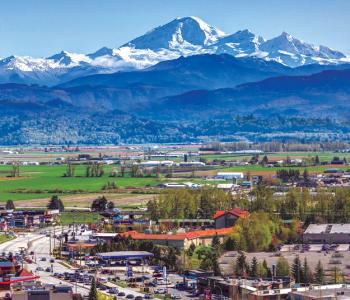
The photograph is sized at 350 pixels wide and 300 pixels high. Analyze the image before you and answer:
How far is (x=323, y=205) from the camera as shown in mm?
62281

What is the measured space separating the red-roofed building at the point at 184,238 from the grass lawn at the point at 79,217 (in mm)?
12704

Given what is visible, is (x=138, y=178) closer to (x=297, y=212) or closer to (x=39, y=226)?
(x=39, y=226)

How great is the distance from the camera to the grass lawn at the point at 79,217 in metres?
68.3

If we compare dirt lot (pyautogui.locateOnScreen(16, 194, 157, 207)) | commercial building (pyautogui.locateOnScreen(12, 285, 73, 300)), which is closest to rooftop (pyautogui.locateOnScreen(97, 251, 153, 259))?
commercial building (pyautogui.locateOnScreen(12, 285, 73, 300))

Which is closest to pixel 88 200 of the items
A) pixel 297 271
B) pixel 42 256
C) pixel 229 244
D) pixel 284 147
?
pixel 42 256

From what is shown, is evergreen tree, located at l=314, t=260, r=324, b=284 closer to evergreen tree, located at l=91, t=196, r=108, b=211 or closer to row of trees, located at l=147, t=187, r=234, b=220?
row of trees, located at l=147, t=187, r=234, b=220

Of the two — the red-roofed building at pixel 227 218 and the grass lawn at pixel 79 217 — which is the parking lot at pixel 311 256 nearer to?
the red-roofed building at pixel 227 218

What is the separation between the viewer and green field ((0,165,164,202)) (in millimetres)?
89500

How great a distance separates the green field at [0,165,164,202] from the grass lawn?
42.3ft

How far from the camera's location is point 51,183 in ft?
327

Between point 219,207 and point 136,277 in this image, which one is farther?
point 219,207

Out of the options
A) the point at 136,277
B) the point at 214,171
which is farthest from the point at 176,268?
the point at 214,171

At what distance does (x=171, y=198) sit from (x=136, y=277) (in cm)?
2313

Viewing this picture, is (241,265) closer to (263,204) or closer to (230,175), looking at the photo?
(263,204)
